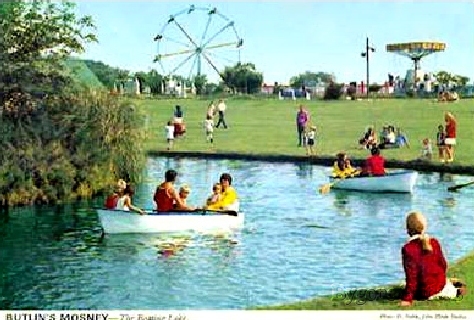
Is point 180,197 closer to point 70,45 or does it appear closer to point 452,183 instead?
point 70,45

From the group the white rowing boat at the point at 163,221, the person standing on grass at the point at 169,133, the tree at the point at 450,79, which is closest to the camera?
the tree at the point at 450,79

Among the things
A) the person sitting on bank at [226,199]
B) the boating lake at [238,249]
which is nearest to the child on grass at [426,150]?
the boating lake at [238,249]

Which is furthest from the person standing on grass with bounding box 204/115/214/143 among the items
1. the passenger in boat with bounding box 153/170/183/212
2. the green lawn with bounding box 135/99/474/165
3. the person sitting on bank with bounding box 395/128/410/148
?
the person sitting on bank with bounding box 395/128/410/148

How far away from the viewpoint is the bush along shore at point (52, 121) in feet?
32.3

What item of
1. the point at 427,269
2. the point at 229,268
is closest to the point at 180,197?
the point at 229,268

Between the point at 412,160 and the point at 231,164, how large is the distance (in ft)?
5.70

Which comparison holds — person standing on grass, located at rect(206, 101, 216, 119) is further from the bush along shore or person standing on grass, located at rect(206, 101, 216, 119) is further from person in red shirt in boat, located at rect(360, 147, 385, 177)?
person in red shirt in boat, located at rect(360, 147, 385, 177)

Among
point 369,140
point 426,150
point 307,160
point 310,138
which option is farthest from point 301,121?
point 426,150

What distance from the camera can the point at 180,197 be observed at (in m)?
8.68

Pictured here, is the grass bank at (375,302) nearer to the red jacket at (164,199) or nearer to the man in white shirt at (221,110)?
the red jacket at (164,199)

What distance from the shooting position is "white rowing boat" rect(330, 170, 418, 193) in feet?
32.7

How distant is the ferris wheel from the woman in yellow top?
2093mm

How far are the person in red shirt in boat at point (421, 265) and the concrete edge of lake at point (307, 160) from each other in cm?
399

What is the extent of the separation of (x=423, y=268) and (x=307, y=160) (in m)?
4.68
